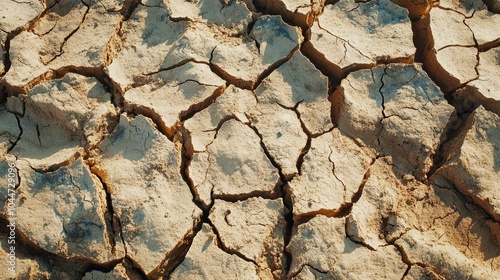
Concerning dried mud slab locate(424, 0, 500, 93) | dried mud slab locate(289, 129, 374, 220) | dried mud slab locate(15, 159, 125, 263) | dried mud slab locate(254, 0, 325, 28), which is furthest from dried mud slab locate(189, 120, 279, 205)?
dried mud slab locate(424, 0, 500, 93)

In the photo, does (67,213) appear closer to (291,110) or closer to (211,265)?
(211,265)

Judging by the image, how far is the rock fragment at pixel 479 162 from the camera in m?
2.51

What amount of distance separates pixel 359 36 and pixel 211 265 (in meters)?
1.70

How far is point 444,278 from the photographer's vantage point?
7.50 ft

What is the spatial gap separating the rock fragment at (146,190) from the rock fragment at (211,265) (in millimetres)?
101

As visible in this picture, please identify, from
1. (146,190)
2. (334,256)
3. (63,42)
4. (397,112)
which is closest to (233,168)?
(146,190)

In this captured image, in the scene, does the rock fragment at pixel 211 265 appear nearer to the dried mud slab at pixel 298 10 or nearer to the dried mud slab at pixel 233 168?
the dried mud slab at pixel 233 168

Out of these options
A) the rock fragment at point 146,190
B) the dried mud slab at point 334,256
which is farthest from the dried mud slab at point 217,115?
the dried mud slab at point 334,256

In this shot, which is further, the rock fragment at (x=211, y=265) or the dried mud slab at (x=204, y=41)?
the dried mud slab at (x=204, y=41)

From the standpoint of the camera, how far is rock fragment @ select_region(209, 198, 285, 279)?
2.37m

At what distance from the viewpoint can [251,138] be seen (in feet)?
8.80

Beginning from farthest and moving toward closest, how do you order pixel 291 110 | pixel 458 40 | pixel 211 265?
pixel 458 40 → pixel 291 110 → pixel 211 265

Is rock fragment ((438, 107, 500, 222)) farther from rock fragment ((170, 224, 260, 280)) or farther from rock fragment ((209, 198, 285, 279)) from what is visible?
rock fragment ((170, 224, 260, 280))

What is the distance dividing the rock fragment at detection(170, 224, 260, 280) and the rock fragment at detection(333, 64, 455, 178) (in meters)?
0.97
